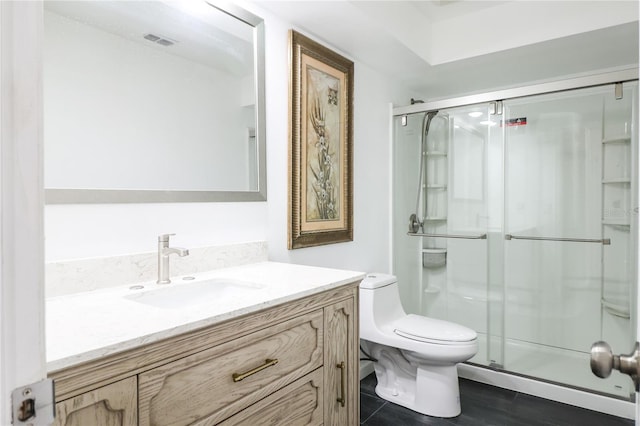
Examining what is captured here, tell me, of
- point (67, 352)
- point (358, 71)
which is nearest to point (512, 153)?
point (358, 71)

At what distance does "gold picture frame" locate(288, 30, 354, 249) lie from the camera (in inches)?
78.4

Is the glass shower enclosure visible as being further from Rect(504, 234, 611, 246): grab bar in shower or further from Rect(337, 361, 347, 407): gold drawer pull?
Rect(337, 361, 347, 407): gold drawer pull

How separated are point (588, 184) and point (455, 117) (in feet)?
3.00

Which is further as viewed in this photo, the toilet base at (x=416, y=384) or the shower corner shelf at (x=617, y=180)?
the shower corner shelf at (x=617, y=180)

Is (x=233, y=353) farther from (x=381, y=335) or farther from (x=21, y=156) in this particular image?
(x=381, y=335)

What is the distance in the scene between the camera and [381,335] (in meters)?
2.17

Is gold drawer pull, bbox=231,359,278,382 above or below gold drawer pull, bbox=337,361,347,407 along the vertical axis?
above

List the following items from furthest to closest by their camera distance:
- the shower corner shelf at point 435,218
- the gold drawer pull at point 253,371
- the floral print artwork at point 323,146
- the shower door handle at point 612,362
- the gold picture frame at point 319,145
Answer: the shower corner shelf at point 435,218, the floral print artwork at point 323,146, the gold picture frame at point 319,145, the gold drawer pull at point 253,371, the shower door handle at point 612,362

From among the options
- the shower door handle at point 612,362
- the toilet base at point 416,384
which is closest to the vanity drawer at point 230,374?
the shower door handle at point 612,362

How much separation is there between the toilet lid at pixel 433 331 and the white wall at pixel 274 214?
19.7 inches

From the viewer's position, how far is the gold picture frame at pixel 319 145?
1.99m

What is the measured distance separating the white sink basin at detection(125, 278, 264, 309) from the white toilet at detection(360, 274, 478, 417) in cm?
98

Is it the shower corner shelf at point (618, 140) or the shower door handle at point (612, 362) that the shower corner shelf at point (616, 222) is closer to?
the shower corner shelf at point (618, 140)

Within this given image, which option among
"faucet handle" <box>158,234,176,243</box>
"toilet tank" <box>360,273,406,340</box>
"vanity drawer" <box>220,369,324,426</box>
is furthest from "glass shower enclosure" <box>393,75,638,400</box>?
"faucet handle" <box>158,234,176,243</box>
